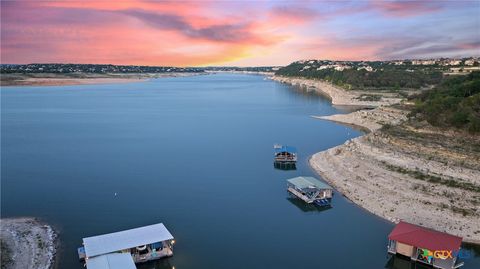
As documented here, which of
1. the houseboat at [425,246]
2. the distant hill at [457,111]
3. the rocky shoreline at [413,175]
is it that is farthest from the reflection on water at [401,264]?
the distant hill at [457,111]

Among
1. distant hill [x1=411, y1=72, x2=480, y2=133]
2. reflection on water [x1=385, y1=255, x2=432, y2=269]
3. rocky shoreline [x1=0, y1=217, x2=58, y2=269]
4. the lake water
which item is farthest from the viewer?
distant hill [x1=411, y1=72, x2=480, y2=133]

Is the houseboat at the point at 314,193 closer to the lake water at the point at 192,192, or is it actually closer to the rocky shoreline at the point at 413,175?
the lake water at the point at 192,192

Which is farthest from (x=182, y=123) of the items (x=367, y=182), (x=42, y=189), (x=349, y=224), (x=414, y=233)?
(x=414, y=233)

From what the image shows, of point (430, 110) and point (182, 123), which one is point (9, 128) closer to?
point (182, 123)

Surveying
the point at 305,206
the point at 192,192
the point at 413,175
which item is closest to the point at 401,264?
the point at 305,206

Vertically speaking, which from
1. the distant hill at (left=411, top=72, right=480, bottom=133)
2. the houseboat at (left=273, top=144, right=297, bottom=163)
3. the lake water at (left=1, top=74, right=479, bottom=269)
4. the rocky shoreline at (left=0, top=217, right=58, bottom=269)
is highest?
the distant hill at (left=411, top=72, right=480, bottom=133)

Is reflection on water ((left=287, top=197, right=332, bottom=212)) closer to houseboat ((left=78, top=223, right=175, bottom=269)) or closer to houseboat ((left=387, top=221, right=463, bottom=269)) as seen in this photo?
houseboat ((left=387, top=221, right=463, bottom=269))

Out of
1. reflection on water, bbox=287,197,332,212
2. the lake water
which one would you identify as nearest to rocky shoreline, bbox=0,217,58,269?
the lake water
